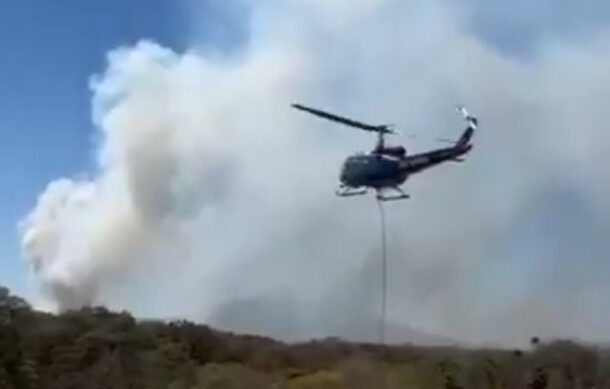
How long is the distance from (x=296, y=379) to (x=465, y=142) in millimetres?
62118

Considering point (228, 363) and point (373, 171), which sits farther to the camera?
point (228, 363)

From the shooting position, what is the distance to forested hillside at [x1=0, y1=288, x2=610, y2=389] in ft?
414

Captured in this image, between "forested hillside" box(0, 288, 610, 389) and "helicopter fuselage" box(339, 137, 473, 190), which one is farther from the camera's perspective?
"forested hillside" box(0, 288, 610, 389)

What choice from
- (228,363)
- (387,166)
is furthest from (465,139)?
(228,363)

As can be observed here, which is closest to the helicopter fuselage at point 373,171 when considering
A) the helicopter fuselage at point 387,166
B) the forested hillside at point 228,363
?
the helicopter fuselage at point 387,166

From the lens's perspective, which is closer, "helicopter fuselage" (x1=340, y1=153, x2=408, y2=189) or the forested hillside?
"helicopter fuselage" (x1=340, y1=153, x2=408, y2=189)

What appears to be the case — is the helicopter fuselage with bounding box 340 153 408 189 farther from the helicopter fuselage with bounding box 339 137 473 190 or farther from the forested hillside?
the forested hillside

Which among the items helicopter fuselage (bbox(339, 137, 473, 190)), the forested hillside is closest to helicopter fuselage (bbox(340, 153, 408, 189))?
helicopter fuselage (bbox(339, 137, 473, 190))

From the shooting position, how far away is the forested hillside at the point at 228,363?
126 m

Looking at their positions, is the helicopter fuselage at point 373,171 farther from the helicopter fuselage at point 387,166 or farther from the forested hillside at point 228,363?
the forested hillside at point 228,363

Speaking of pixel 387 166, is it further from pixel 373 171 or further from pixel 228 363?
pixel 228 363

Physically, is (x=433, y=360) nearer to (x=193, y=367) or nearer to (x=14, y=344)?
(x=193, y=367)

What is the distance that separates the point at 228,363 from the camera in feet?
507

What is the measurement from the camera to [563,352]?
497 ft
